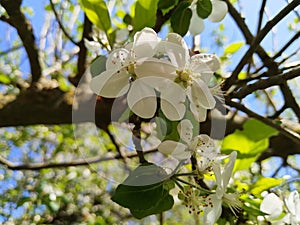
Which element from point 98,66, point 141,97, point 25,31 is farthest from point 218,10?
point 25,31

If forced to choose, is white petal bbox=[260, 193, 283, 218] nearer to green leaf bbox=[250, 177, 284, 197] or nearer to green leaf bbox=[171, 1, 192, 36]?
green leaf bbox=[250, 177, 284, 197]

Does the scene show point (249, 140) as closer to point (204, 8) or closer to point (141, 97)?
point (204, 8)

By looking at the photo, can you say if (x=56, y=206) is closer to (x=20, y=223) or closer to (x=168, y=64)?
(x=20, y=223)

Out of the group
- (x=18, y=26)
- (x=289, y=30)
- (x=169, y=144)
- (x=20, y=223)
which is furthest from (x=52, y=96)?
(x=289, y=30)

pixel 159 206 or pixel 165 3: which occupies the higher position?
pixel 165 3

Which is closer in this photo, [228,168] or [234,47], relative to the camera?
[228,168]

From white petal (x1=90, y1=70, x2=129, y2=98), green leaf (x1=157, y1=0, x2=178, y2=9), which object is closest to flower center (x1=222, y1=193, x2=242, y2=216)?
white petal (x1=90, y1=70, x2=129, y2=98)

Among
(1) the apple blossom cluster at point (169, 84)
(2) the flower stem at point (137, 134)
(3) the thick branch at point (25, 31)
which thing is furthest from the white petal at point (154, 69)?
(3) the thick branch at point (25, 31)
